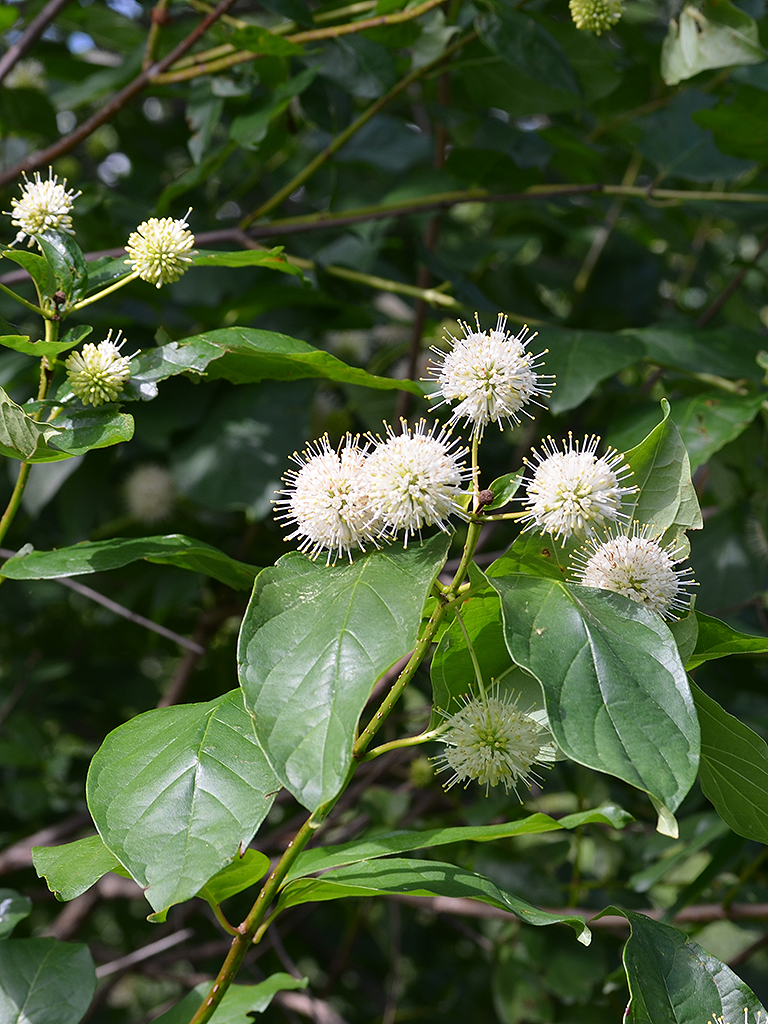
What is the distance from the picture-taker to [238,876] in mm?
915

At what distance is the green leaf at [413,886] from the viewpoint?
2.63 feet

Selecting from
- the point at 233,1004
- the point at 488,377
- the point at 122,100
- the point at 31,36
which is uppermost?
the point at 31,36

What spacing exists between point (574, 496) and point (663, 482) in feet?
0.37

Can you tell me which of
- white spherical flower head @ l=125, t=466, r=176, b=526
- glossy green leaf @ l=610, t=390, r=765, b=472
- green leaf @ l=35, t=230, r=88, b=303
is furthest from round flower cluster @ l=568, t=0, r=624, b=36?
white spherical flower head @ l=125, t=466, r=176, b=526

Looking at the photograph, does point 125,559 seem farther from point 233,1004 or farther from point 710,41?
point 710,41

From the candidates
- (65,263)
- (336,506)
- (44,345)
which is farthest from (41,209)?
(336,506)

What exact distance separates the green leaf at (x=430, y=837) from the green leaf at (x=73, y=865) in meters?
0.18

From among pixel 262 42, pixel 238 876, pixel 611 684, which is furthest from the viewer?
pixel 262 42

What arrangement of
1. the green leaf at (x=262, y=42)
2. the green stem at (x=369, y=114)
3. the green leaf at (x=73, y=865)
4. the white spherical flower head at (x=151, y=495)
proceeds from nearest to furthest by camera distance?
the green leaf at (x=73, y=865)
the green leaf at (x=262, y=42)
the green stem at (x=369, y=114)
the white spherical flower head at (x=151, y=495)

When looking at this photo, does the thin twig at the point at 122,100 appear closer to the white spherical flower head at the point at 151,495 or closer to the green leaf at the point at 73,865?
the white spherical flower head at the point at 151,495

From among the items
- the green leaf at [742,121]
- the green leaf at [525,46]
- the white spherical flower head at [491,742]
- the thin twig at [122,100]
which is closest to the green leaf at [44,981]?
the white spherical flower head at [491,742]

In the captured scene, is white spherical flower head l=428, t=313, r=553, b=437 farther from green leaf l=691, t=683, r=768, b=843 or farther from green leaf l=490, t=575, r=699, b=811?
green leaf l=691, t=683, r=768, b=843

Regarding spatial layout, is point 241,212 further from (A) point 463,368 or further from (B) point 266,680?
(B) point 266,680

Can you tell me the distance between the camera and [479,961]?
8.46 ft
